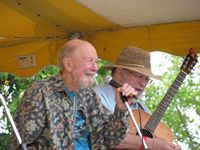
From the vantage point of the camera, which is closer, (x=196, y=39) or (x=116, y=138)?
(x=116, y=138)

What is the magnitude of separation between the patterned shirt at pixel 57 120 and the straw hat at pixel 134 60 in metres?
0.90

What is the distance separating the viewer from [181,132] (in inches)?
656

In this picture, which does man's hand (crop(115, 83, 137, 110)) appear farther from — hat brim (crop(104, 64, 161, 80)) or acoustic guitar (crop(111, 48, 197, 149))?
hat brim (crop(104, 64, 161, 80))

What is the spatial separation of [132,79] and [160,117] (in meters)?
0.38

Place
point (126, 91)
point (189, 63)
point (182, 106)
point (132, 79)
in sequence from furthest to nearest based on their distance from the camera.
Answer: point (182, 106) → point (189, 63) → point (132, 79) → point (126, 91)

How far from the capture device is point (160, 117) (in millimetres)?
4570

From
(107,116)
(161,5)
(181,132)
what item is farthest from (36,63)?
(181,132)

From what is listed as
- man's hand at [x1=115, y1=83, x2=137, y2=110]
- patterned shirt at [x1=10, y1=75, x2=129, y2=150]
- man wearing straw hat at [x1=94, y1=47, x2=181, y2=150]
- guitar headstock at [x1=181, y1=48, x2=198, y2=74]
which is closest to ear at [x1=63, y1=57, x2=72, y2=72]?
patterned shirt at [x1=10, y1=75, x2=129, y2=150]

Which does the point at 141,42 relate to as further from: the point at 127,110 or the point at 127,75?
the point at 127,110

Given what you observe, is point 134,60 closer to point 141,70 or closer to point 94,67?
point 141,70

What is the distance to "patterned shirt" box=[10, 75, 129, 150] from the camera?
3553mm

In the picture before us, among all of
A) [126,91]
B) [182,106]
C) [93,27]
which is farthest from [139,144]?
[182,106]

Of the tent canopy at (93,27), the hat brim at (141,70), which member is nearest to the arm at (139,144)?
the hat brim at (141,70)

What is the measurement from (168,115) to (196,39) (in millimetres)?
12098
